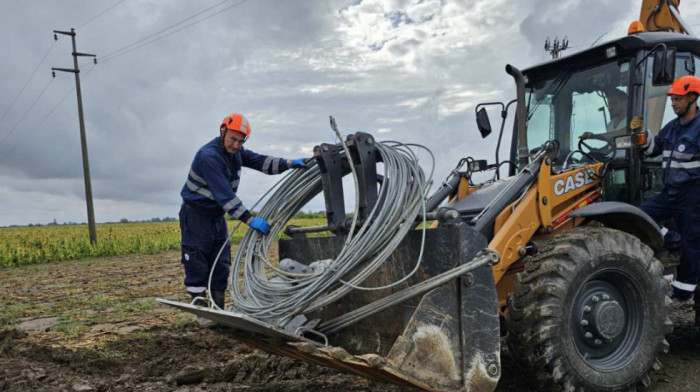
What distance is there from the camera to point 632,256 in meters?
4.12

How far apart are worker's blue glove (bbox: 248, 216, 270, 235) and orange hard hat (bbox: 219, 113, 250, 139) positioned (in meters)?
1.01

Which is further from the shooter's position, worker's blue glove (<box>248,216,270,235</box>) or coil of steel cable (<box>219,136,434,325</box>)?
worker's blue glove (<box>248,216,270,235</box>)

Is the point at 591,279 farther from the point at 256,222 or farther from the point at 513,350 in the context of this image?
the point at 256,222

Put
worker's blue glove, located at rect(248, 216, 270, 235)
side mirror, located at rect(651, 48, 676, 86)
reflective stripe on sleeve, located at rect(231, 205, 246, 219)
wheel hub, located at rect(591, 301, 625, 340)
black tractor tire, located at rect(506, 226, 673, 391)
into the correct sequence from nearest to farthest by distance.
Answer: black tractor tire, located at rect(506, 226, 673, 391), wheel hub, located at rect(591, 301, 625, 340), side mirror, located at rect(651, 48, 676, 86), worker's blue glove, located at rect(248, 216, 270, 235), reflective stripe on sleeve, located at rect(231, 205, 246, 219)

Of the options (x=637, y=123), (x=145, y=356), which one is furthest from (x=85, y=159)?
(x=637, y=123)

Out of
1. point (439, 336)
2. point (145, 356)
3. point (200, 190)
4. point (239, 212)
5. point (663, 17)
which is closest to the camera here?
point (439, 336)

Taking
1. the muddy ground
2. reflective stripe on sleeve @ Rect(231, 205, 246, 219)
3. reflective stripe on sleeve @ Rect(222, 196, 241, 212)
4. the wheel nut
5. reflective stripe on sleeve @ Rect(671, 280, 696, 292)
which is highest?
reflective stripe on sleeve @ Rect(222, 196, 241, 212)

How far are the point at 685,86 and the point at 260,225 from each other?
12.2ft

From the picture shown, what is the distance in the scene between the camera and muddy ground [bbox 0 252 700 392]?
180 inches

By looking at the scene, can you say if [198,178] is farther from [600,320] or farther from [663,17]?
[663,17]

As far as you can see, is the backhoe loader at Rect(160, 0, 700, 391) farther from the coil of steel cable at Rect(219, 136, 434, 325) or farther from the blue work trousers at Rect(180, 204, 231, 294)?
the blue work trousers at Rect(180, 204, 231, 294)

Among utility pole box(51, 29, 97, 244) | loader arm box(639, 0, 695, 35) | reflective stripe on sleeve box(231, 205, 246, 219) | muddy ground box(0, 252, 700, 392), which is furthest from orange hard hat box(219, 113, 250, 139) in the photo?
utility pole box(51, 29, 97, 244)

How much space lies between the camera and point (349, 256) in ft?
12.5

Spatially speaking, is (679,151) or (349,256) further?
(679,151)
